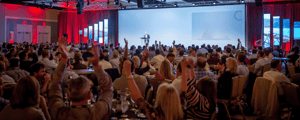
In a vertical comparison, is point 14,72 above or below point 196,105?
above

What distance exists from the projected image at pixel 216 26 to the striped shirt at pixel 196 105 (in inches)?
651

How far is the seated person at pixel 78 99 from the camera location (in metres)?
1.91

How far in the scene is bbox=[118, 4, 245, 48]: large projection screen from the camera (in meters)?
18.2

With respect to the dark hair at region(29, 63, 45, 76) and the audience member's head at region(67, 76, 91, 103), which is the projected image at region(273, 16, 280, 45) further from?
the audience member's head at region(67, 76, 91, 103)

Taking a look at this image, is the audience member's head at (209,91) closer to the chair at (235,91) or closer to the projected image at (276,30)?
the chair at (235,91)

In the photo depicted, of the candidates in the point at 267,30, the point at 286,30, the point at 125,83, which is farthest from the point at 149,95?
the point at 286,30

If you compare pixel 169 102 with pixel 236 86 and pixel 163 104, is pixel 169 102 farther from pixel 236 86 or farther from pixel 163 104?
pixel 236 86

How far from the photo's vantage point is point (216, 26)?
734 inches

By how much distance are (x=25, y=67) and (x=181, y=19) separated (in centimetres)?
1452

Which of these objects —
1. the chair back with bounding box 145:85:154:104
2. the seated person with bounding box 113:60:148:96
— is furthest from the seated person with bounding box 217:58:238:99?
the chair back with bounding box 145:85:154:104

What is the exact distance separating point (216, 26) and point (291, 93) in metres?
14.5

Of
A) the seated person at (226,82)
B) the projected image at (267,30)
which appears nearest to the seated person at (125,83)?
the seated person at (226,82)

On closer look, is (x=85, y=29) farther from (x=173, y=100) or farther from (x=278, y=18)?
(x=173, y=100)

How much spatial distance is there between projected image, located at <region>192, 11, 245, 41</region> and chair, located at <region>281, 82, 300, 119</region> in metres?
14.2
